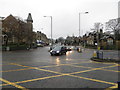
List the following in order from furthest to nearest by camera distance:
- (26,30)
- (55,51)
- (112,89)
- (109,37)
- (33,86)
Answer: (109,37) < (26,30) < (55,51) < (33,86) < (112,89)

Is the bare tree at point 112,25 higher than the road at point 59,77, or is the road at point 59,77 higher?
the bare tree at point 112,25

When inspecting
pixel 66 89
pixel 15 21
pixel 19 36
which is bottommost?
pixel 66 89

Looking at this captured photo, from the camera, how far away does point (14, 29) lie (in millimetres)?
41844

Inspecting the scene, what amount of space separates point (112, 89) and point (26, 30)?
4238 centimetres

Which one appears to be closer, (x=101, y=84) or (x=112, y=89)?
(x=112, y=89)

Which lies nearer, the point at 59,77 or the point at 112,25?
the point at 59,77

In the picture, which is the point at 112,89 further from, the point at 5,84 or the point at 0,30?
the point at 0,30

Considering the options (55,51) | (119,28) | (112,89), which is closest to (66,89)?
(112,89)

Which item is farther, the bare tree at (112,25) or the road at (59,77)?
the bare tree at (112,25)

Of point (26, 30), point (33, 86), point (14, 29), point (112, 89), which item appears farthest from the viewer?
point (26, 30)

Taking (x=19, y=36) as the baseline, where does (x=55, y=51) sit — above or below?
below

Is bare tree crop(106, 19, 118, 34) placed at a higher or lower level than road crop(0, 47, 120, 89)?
higher

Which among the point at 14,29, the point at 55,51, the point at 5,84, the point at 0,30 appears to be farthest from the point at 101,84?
the point at 0,30

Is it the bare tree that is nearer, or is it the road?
the road
